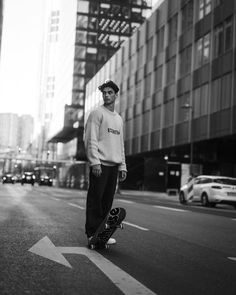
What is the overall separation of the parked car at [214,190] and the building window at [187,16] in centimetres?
1897

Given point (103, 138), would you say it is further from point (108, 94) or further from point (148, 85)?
point (148, 85)

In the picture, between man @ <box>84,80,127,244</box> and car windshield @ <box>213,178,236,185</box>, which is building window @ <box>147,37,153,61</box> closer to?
car windshield @ <box>213,178,236,185</box>

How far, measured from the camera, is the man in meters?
5.77

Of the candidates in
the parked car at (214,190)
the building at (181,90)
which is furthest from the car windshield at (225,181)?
the building at (181,90)

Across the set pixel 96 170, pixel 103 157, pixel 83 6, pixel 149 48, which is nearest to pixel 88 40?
pixel 83 6

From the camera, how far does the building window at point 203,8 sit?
3626 centimetres

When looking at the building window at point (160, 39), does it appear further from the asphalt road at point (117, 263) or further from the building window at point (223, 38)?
the asphalt road at point (117, 263)

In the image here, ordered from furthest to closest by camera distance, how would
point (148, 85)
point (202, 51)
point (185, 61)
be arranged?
point (148, 85)
point (185, 61)
point (202, 51)

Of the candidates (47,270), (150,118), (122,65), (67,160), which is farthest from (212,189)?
(67,160)

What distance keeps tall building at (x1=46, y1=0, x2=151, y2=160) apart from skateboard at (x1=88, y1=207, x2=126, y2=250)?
84642mm

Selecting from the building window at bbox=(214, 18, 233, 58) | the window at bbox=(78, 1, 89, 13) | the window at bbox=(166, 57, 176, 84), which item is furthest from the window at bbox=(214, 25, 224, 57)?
the window at bbox=(78, 1, 89, 13)

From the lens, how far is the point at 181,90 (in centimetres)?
4028

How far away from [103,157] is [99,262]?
141 cm

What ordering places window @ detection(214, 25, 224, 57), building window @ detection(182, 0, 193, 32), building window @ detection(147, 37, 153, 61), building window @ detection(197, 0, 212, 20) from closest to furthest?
window @ detection(214, 25, 224, 57)
building window @ detection(197, 0, 212, 20)
building window @ detection(182, 0, 193, 32)
building window @ detection(147, 37, 153, 61)
